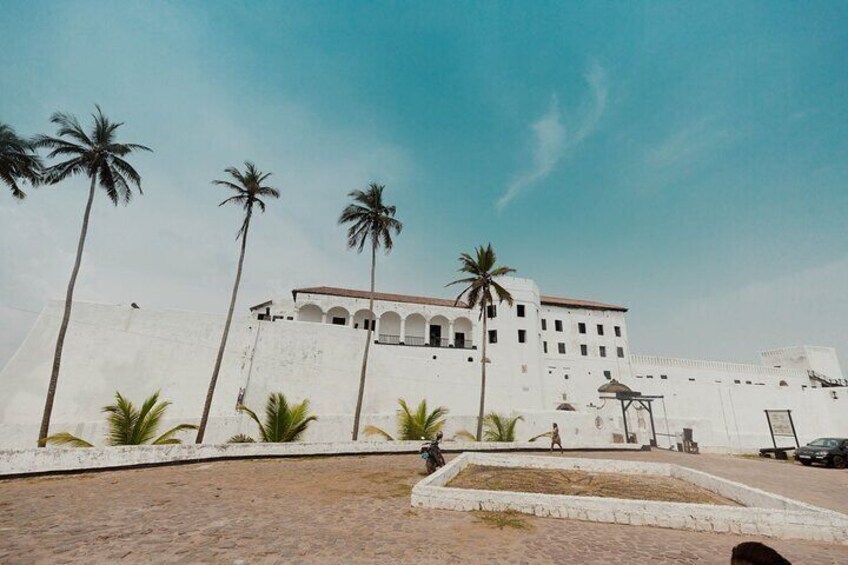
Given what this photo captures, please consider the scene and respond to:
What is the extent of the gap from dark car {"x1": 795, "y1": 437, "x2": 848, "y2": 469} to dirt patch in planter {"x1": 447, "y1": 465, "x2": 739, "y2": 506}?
11348 millimetres

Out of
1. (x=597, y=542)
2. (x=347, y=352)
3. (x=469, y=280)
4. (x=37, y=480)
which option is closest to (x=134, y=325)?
(x=347, y=352)

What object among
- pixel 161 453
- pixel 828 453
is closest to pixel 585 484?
pixel 161 453

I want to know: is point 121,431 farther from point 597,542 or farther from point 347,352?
point 597,542

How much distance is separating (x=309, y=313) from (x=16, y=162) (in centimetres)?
2143

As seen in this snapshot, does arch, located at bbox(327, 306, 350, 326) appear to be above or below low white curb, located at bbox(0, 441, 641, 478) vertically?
above

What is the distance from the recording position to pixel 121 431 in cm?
1493

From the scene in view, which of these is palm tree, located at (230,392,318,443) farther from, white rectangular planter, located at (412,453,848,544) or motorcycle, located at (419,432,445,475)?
white rectangular planter, located at (412,453,848,544)

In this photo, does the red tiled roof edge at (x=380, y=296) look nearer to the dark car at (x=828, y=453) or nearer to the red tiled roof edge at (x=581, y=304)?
the red tiled roof edge at (x=581, y=304)

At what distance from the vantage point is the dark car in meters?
17.1

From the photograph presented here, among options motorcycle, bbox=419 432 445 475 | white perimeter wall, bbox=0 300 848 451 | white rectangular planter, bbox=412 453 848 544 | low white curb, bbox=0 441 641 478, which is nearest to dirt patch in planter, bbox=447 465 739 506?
motorcycle, bbox=419 432 445 475

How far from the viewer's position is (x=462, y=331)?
38938mm

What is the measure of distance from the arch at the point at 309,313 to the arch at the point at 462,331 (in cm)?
1366

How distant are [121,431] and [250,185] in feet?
41.7

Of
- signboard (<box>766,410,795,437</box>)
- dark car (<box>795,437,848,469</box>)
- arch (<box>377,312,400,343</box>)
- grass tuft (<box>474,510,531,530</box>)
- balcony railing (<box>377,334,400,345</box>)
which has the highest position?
arch (<box>377,312,400,343</box>)
